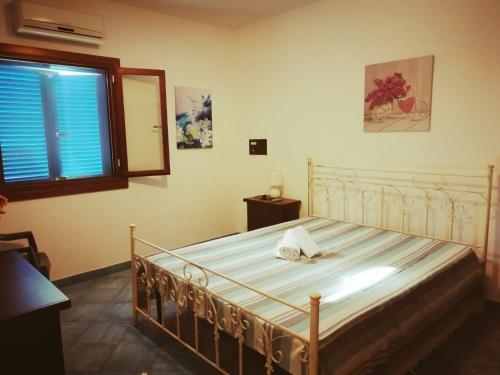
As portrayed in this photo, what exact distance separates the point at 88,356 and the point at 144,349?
354 millimetres

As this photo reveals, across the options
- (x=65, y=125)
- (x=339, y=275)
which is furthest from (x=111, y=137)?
(x=339, y=275)

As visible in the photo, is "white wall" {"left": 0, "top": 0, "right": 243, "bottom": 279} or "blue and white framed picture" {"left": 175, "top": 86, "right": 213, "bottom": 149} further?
"blue and white framed picture" {"left": 175, "top": 86, "right": 213, "bottom": 149}

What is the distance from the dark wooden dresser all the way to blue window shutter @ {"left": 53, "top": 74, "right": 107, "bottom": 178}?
2.36 m

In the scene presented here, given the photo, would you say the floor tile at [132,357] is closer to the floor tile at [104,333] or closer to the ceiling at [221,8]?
the floor tile at [104,333]

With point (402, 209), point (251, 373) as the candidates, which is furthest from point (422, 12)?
point (251, 373)

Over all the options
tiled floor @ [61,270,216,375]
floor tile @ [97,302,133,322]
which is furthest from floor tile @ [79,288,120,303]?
floor tile @ [97,302,133,322]

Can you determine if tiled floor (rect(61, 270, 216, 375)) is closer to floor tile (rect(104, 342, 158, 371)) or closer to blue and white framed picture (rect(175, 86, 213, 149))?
floor tile (rect(104, 342, 158, 371))

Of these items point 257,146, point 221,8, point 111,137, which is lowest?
point 257,146

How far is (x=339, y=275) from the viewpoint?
230 centimetres

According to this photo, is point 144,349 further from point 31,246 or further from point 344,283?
point 344,283

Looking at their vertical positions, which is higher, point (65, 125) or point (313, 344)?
point (65, 125)

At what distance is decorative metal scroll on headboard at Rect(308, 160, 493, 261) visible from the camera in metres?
2.90

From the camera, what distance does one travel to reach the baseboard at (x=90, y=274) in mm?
3453

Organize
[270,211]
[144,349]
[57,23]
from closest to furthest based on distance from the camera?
[144,349], [57,23], [270,211]
